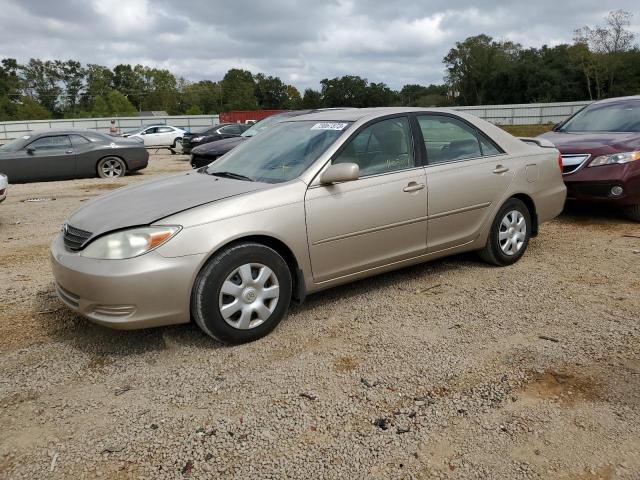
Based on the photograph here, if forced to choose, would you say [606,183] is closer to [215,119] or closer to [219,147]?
[219,147]

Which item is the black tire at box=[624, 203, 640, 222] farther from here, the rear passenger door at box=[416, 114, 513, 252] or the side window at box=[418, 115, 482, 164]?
the side window at box=[418, 115, 482, 164]

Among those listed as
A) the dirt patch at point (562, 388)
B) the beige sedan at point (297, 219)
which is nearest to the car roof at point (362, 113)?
the beige sedan at point (297, 219)

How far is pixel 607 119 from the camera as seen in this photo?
7723 mm

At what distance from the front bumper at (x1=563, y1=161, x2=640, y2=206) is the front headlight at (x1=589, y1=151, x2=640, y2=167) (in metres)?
0.05

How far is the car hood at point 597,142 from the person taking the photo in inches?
265

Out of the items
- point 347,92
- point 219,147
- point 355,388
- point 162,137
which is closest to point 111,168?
point 219,147

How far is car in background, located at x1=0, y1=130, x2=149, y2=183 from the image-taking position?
12570 millimetres

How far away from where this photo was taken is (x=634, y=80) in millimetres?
62531

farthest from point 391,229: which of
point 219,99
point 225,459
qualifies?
point 219,99

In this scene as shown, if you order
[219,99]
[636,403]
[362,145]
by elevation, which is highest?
[219,99]

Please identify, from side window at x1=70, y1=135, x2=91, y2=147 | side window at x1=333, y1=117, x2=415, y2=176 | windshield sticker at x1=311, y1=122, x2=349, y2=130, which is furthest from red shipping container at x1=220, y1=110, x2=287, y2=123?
side window at x1=333, y1=117, x2=415, y2=176

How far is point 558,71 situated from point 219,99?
6139 cm

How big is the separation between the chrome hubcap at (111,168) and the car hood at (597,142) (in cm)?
1040

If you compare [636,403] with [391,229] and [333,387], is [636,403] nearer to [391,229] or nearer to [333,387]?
[333,387]
